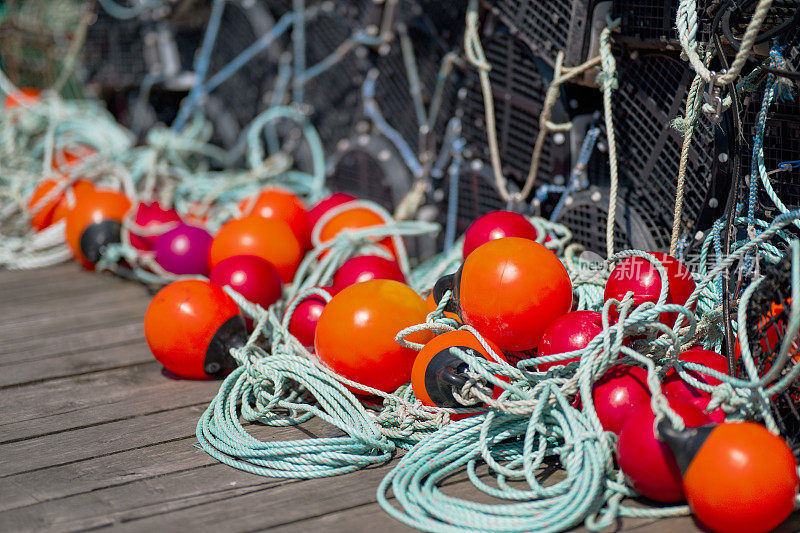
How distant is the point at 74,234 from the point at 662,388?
8.71 ft

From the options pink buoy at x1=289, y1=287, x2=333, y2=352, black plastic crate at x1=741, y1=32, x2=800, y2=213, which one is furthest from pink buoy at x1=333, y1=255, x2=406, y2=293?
black plastic crate at x1=741, y1=32, x2=800, y2=213

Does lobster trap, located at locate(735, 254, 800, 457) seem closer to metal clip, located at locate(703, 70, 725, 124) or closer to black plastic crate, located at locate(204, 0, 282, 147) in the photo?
metal clip, located at locate(703, 70, 725, 124)

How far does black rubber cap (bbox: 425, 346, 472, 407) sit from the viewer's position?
1.88m

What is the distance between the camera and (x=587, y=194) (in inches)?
104

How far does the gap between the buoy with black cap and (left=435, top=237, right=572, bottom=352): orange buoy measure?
560 millimetres

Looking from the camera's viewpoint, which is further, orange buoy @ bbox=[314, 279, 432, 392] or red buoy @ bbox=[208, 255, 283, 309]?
red buoy @ bbox=[208, 255, 283, 309]

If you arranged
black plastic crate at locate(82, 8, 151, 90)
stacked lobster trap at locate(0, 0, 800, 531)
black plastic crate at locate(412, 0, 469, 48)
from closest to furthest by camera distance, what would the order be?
stacked lobster trap at locate(0, 0, 800, 531), black plastic crate at locate(412, 0, 469, 48), black plastic crate at locate(82, 8, 151, 90)

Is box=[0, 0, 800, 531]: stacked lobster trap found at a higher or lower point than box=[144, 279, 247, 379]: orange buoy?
higher

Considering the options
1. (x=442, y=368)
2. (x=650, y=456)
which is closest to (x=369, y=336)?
(x=442, y=368)

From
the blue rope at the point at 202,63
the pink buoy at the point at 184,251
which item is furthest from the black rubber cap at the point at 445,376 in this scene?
the blue rope at the point at 202,63

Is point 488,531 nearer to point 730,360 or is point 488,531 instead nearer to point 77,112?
point 730,360

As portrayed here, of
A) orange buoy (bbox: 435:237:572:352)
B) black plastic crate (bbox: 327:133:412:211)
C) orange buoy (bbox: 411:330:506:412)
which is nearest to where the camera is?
orange buoy (bbox: 411:330:506:412)

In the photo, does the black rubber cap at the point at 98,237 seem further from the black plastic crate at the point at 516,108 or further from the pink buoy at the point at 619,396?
the pink buoy at the point at 619,396

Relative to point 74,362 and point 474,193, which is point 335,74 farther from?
point 74,362
